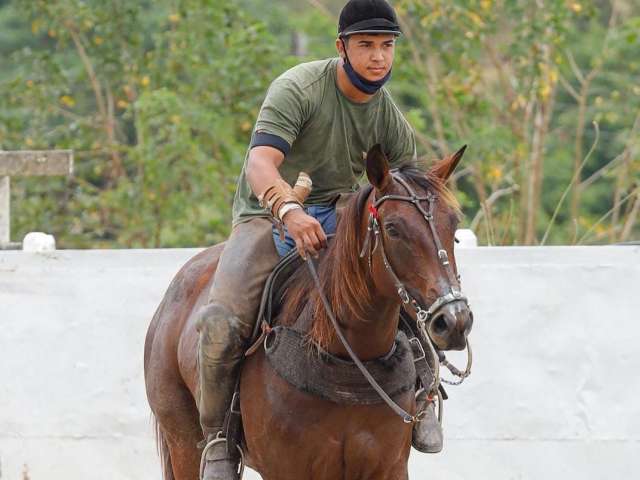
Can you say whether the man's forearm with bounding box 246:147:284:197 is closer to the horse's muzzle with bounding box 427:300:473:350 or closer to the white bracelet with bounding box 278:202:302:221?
the white bracelet with bounding box 278:202:302:221

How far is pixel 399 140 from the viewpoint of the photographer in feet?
16.8

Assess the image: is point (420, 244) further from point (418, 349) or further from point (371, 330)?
point (418, 349)

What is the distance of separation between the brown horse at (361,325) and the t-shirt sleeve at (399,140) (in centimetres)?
65

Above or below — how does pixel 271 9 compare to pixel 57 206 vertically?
above

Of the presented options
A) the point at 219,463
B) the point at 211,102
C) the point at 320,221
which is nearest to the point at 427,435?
the point at 219,463

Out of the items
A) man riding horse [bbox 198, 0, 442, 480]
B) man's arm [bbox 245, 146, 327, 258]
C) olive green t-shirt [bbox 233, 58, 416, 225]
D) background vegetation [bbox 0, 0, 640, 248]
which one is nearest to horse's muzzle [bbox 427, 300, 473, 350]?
man's arm [bbox 245, 146, 327, 258]

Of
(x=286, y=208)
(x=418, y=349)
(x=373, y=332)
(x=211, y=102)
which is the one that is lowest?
(x=211, y=102)

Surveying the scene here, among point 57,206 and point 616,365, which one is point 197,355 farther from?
point 57,206

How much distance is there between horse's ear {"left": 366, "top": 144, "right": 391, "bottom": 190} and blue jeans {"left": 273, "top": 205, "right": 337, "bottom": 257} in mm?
756

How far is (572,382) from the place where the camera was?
22.5ft

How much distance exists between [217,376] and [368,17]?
1.61 meters

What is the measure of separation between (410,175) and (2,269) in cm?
387

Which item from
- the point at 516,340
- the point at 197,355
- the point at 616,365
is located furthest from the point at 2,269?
the point at 616,365

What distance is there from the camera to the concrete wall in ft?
22.4
